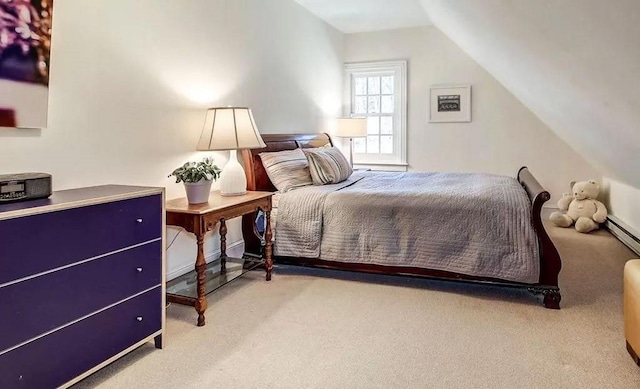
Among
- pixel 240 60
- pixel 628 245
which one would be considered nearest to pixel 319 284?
pixel 240 60

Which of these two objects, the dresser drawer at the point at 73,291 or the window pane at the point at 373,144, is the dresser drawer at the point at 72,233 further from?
the window pane at the point at 373,144

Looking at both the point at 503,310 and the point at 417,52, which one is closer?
the point at 503,310

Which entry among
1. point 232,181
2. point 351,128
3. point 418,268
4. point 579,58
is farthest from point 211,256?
point 351,128

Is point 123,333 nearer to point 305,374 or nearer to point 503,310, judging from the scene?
point 305,374

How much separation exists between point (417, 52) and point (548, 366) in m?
4.78

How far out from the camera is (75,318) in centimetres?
173

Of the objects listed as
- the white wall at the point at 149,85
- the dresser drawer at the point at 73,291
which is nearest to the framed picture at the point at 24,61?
the white wall at the point at 149,85

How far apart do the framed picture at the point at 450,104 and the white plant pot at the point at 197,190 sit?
4.06 metres

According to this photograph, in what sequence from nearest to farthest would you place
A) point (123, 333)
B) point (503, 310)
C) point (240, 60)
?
point (123, 333)
point (503, 310)
point (240, 60)

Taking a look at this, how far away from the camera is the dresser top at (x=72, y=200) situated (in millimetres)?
1543

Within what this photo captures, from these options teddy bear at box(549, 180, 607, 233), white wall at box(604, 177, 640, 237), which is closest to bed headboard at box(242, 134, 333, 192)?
teddy bear at box(549, 180, 607, 233)

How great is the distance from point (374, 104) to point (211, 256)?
12.2 feet

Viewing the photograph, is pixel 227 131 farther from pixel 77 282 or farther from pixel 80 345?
pixel 80 345

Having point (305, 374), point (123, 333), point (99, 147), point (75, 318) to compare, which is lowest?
point (305, 374)
